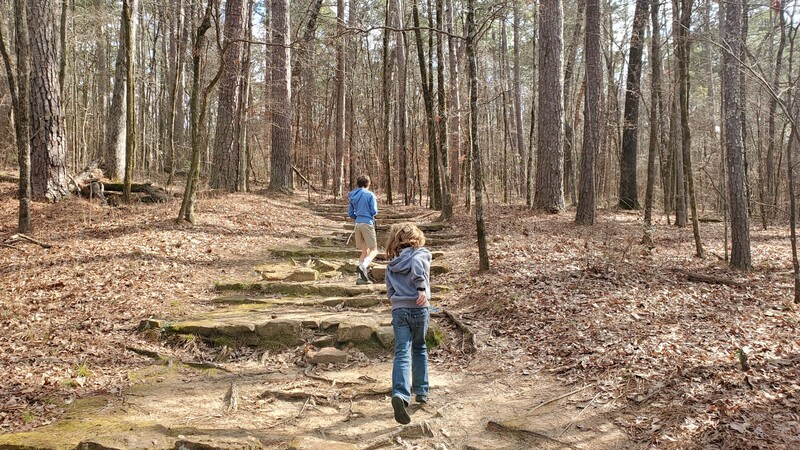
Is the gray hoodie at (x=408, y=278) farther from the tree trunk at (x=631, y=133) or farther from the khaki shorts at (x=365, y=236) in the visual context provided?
the tree trunk at (x=631, y=133)

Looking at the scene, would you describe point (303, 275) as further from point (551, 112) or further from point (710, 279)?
point (551, 112)

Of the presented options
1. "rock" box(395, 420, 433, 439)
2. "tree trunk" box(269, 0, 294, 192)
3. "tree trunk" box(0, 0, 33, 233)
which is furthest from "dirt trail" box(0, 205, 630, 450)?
"tree trunk" box(269, 0, 294, 192)

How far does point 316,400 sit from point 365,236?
14.5ft

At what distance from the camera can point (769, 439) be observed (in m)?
3.69

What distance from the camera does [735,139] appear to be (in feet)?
28.8

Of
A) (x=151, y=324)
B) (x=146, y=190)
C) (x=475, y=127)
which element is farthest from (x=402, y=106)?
(x=151, y=324)

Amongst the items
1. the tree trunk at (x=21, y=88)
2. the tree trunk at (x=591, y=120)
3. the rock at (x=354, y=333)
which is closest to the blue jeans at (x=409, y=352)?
the rock at (x=354, y=333)

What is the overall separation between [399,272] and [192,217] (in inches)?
310

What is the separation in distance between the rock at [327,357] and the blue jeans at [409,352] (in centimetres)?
141

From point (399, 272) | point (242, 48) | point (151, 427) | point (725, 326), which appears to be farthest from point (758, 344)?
point (242, 48)

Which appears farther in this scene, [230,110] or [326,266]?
[230,110]

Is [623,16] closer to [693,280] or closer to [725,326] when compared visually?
[693,280]

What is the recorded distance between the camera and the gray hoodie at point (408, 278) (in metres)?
4.71

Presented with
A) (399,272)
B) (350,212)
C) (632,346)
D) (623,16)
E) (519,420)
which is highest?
(623,16)
